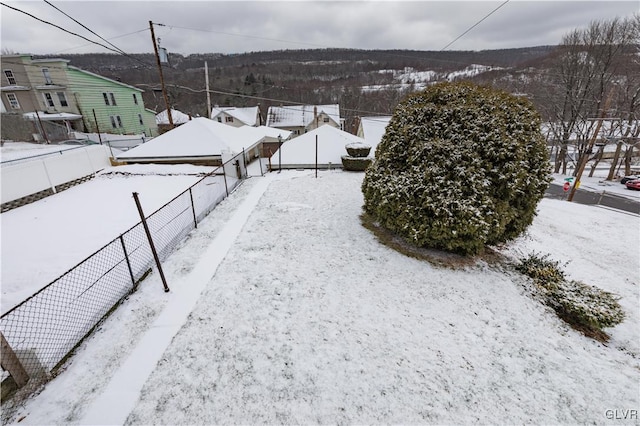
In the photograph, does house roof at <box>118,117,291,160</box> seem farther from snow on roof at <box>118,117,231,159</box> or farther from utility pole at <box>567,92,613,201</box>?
utility pole at <box>567,92,613,201</box>

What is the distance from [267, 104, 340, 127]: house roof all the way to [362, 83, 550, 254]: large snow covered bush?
33.2 metres

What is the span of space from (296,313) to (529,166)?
6.28m

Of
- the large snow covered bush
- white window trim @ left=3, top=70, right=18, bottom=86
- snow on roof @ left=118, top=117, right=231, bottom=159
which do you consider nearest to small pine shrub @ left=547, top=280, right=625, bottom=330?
the large snow covered bush

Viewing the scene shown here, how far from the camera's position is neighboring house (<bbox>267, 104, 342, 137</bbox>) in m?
38.2

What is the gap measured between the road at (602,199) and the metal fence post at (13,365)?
79.2 ft

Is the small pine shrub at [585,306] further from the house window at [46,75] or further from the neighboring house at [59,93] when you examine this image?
the house window at [46,75]

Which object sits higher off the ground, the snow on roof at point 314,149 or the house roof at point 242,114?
the house roof at point 242,114

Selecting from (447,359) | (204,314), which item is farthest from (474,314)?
(204,314)

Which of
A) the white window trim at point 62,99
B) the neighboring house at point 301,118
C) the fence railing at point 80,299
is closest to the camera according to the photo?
the fence railing at point 80,299

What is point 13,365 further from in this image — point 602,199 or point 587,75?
point 587,75

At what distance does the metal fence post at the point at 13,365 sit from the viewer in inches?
123

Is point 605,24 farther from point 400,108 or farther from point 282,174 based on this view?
point 282,174

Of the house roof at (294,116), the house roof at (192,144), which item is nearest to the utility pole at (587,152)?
the house roof at (192,144)

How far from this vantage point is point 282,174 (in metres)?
15.2
